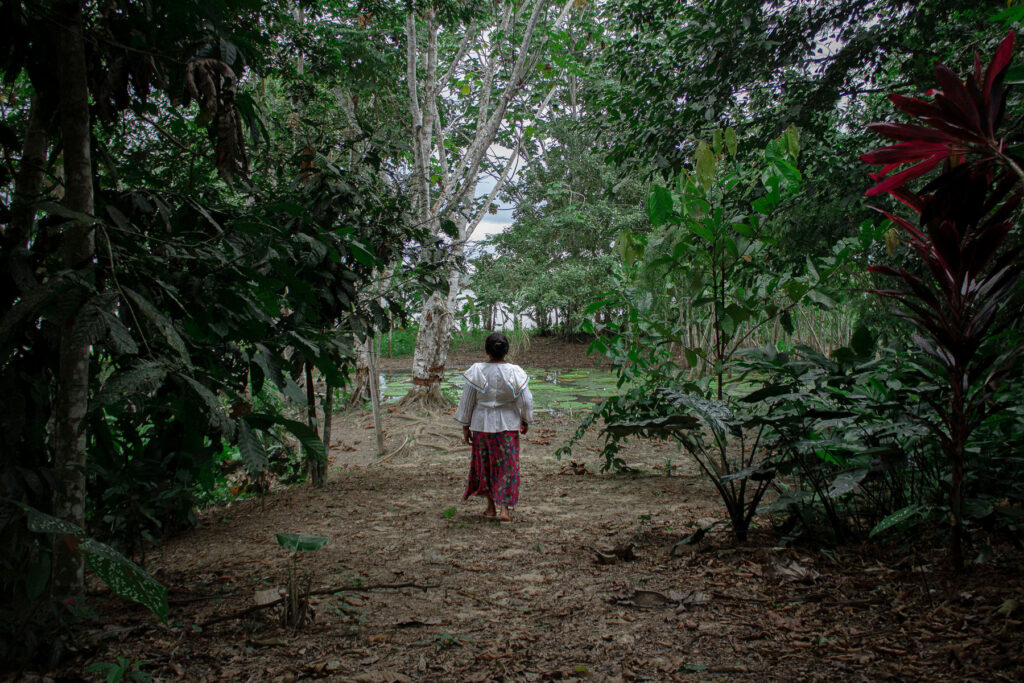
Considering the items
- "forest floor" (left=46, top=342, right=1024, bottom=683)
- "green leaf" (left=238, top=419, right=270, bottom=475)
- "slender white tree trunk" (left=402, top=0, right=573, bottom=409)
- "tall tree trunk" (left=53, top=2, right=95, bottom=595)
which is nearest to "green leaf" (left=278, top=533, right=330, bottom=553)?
"forest floor" (left=46, top=342, right=1024, bottom=683)

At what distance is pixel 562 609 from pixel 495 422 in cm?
165

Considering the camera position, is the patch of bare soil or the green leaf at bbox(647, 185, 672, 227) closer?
the patch of bare soil

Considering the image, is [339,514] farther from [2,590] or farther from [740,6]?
[740,6]

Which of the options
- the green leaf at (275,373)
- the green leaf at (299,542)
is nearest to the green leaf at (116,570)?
the green leaf at (275,373)

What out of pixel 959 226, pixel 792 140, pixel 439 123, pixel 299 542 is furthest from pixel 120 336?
pixel 439 123

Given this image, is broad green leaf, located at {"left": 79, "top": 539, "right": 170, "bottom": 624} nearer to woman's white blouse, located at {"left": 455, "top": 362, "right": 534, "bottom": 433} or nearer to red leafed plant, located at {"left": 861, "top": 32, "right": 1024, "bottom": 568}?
red leafed plant, located at {"left": 861, "top": 32, "right": 1024, "bottom": 568}

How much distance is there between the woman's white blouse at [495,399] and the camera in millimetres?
3832

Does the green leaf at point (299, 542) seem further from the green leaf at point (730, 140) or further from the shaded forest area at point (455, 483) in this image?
the green leaf at point (730, 140)

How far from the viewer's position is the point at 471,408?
13.0 feet

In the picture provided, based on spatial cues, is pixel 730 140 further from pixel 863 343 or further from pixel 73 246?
pixel 73 246

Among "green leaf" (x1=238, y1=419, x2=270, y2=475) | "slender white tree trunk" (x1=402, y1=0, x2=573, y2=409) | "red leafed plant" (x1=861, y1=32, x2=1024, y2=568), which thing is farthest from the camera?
"slender white tree trunk" (x1=402, y1=0, x2=573, y2=409)

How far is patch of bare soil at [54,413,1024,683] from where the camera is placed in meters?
1.76

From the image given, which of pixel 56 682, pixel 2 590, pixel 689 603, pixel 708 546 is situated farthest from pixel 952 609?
pixel 2 590

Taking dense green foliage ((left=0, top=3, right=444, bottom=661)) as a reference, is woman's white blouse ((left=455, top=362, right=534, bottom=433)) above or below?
below
